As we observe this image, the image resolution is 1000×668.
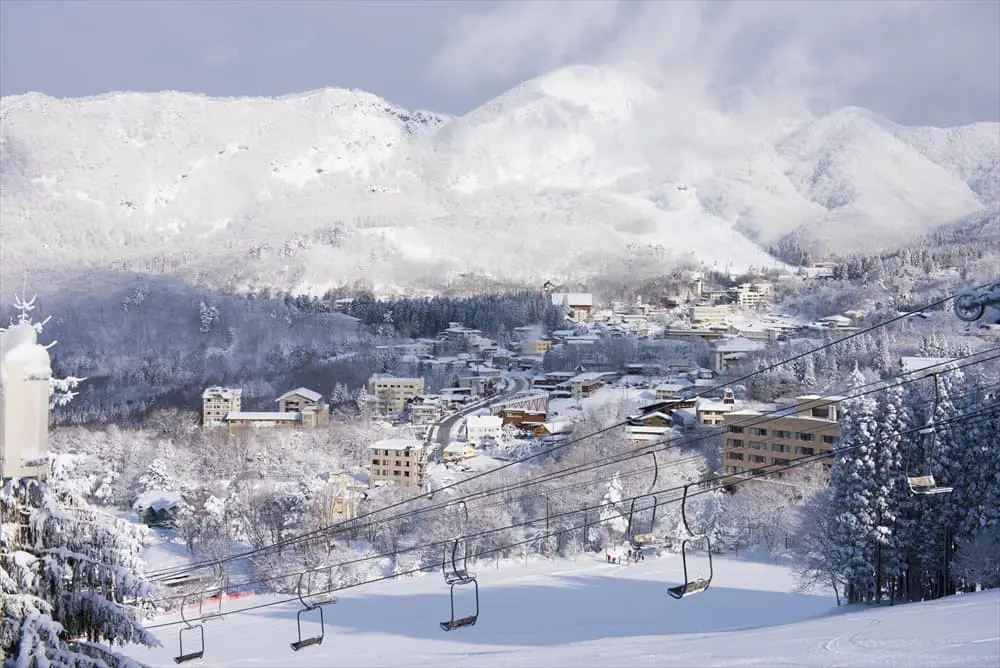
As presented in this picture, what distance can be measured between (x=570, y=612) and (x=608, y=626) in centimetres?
113

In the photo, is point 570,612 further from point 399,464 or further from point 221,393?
point 221,393

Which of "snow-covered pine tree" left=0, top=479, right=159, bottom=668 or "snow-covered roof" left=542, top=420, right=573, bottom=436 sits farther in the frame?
"snow-covered roof" left=542, top=420, right=573, bottom=436

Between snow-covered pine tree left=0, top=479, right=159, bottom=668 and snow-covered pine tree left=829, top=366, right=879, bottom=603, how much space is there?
8.04 m

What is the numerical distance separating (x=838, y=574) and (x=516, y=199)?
93730 mm

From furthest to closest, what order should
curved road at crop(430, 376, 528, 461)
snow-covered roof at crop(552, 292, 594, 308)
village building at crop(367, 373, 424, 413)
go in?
snow-covered roof at crop(552, 292, 594, 308) < village building at crop(367, 373, 424, 413) < curved road at crop(430, 376, 528, 461)

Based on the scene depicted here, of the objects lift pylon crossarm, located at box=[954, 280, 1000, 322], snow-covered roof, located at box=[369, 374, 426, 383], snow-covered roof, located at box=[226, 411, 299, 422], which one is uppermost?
snow-covered roof, located at box=[369, 374, 426, 383]

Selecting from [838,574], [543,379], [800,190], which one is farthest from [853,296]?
[800,190]

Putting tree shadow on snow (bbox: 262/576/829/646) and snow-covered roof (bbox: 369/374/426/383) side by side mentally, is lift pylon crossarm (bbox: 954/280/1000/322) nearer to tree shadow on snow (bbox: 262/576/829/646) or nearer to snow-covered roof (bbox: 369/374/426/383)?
tree shadow on snow (bbox: 262/576/829/646)

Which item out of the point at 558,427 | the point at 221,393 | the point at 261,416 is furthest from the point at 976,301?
the point at 221,393

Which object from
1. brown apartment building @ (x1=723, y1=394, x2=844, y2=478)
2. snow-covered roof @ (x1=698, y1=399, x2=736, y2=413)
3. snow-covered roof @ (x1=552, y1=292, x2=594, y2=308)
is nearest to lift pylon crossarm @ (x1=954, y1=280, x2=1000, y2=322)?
brown apartment building @ (x1=723, y1=394, x2=844, y2=478)

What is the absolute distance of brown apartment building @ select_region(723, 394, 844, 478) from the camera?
19.5 meters

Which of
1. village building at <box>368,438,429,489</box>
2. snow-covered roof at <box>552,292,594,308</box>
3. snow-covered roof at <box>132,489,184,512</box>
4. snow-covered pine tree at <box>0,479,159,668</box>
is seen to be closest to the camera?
snow-covered pine tree at <box>0,479,159,668</box>

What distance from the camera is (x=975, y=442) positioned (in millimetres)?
10312

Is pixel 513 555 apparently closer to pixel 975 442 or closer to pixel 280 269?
pixel 975 442
